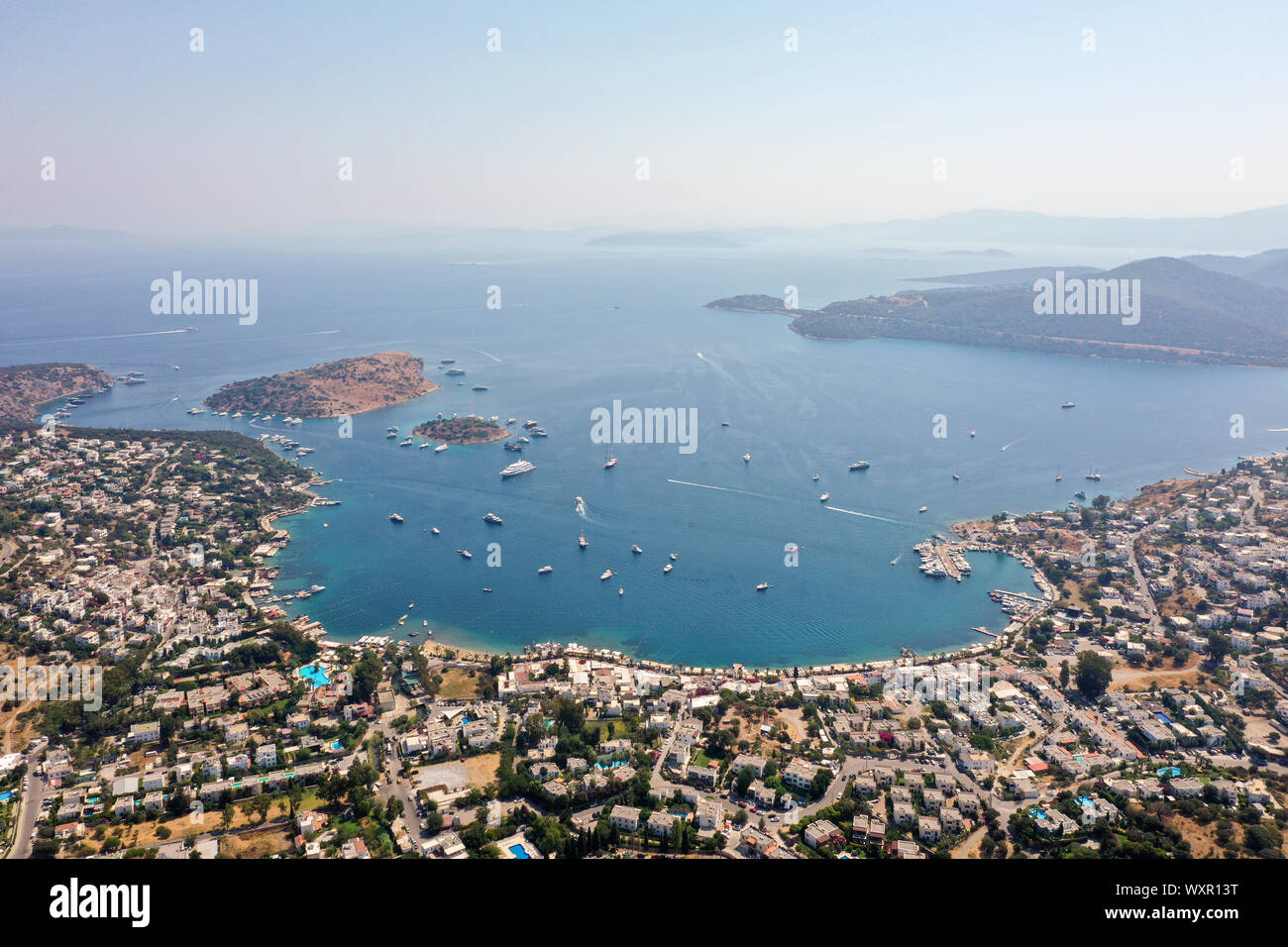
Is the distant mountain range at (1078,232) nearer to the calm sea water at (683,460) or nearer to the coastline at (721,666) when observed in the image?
the calm sea water at (683,460)

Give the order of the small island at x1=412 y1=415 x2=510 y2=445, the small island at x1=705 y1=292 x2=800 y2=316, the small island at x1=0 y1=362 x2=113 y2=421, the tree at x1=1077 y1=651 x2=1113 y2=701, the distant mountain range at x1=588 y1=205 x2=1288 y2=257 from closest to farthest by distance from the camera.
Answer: the tree at x1=1077 y1=651 x2=1113 y2=701, the small island at x1=412 y1=415 x2=510 y2=445, the small island at x1=0 y1=362 x2=113 y2=421, the small island at x1=705 y1=292 x2=800 y2=316, the distant mountain range at x1=588 y1=205 x2=1288 y2=257

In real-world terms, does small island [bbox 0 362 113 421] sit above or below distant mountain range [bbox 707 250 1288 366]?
below

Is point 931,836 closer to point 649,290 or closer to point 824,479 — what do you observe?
point 824,479

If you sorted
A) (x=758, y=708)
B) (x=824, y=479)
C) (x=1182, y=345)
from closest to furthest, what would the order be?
1. (x=758, y=708)
2. (x=824, y=479)
3. (x=1182, y=345)

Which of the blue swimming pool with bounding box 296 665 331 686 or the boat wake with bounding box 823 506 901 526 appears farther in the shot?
the boat wake with bounding box 823 506 901 526

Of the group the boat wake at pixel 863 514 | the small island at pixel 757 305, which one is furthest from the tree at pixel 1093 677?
the small island at pixel 757 305

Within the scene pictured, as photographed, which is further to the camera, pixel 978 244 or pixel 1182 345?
pixel 978 244

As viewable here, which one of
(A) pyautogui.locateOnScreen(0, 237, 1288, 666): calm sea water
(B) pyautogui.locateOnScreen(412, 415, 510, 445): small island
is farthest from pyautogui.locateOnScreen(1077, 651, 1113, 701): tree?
(B) pyautogui.locateOnScreen(412, 415, 510, 445): small island

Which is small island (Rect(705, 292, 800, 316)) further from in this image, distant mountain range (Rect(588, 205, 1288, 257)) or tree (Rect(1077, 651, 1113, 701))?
distant mountain range (Rect(588, 205, 1288, 257))
